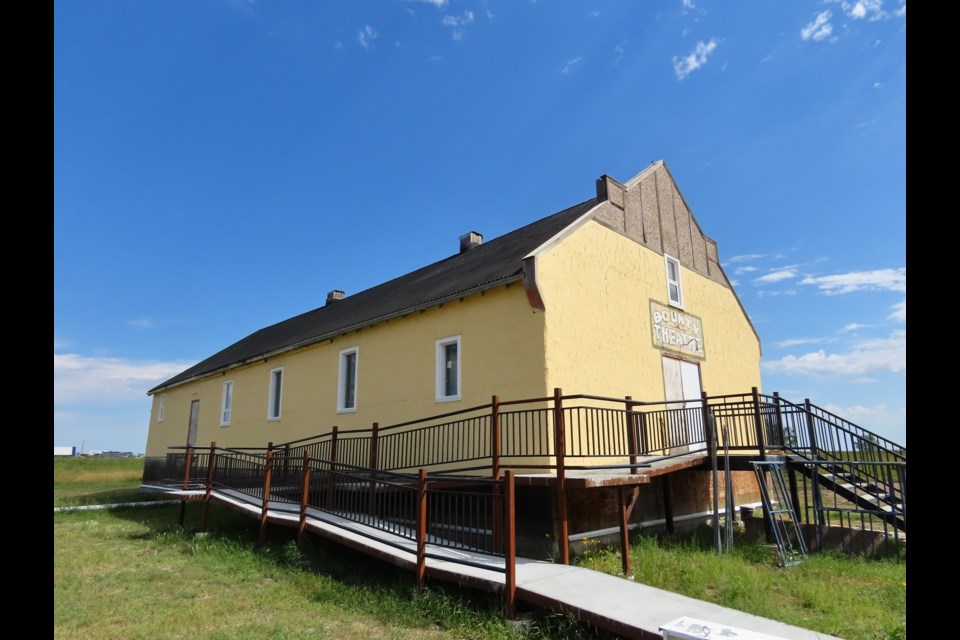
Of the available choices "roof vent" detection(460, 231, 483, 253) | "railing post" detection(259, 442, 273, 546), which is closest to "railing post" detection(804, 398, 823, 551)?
"railing post" detection(259, 442, 273, 546)

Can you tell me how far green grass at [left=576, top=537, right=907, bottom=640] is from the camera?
587 centimetres

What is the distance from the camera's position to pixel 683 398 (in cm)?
1345

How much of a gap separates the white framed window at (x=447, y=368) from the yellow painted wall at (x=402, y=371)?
133 millimetres

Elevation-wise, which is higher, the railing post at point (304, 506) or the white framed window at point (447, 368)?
the white framed window at point (447, 368)

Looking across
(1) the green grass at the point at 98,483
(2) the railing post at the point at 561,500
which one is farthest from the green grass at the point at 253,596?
(1) the green grass at the point at 98,483

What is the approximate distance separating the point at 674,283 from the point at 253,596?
37.9 ft

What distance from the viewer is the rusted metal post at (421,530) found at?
22.8ft

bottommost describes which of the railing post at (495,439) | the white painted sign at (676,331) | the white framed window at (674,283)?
the railing post at (495,439)

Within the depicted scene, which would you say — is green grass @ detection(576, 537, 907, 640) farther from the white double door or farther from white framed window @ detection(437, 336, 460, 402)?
white framed window @ detection(437, 336, 460, 402)

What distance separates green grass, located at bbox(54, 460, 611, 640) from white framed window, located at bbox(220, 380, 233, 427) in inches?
339


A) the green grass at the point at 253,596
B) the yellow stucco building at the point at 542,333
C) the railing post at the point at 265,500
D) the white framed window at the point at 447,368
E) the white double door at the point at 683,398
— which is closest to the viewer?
the green grass at the point at 253,596

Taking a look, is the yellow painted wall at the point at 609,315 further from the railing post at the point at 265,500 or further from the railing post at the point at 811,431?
the railing post at the point at 265,500
